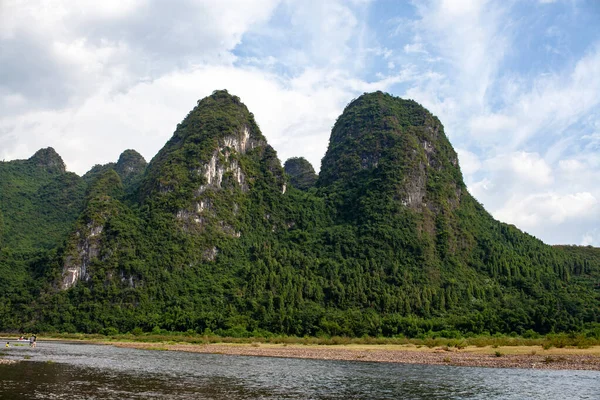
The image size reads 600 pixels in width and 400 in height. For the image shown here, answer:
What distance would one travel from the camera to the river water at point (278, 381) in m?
23.7

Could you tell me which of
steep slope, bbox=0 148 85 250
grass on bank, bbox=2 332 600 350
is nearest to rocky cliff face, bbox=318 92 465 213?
grass on bank, bbox=2 332 600 350

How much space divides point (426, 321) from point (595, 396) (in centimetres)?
5944

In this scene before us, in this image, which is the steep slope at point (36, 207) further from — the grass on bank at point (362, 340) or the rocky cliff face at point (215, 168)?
the grass on bank at point (362, 340)

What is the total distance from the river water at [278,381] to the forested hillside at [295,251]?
42800 millimetres

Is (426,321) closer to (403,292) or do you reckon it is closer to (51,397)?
(403,292)

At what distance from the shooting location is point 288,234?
417ft

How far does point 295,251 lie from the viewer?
4589 inches

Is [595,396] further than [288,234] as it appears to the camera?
No

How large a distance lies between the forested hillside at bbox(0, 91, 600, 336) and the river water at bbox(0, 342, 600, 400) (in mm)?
42800

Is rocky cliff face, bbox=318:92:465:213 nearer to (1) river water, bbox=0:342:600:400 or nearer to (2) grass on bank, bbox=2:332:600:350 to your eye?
(2) grass on bank, bbox=2:332:600:350

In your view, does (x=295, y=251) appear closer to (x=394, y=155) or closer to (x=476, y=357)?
(x=394, y=155)

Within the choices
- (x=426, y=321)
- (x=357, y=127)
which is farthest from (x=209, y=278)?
(x=357, y=127)

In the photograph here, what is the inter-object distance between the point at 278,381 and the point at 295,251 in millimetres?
87591

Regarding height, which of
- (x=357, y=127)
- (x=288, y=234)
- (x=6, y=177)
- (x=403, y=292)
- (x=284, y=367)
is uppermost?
(x=357, y=127)
